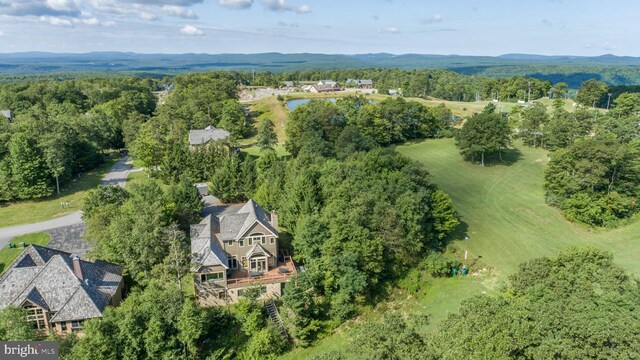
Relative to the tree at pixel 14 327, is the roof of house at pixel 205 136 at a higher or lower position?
higher

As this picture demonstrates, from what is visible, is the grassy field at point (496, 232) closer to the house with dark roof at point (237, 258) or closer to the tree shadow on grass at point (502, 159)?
the tree shadow on grass at point (502, 159)

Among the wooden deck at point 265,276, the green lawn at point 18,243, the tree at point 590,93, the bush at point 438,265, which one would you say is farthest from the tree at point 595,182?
the tree at point 590,93

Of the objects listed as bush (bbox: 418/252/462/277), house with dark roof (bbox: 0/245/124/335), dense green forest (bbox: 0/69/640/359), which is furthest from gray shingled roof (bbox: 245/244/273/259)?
bush (bbox: 418/252/462/277)

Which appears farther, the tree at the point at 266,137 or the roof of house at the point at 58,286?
the tree at the point at 266,137

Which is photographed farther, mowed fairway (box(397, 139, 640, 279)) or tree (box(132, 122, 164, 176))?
tree (box(132, 122, 164, 176))

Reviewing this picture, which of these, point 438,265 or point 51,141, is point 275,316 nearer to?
point 438,265

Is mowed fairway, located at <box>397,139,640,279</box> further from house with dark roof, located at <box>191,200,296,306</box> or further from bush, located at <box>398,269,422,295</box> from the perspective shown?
house with dark roof, located at <box>191,200,296,306</box>

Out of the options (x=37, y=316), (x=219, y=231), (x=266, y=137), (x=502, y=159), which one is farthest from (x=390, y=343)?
(x=502, y=159)
